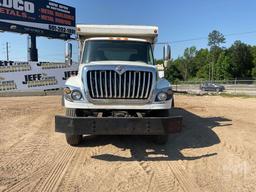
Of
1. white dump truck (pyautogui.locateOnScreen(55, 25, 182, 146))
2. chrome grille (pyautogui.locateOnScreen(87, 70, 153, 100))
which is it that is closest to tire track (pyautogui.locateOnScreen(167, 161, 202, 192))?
white dump truck (pyautogui.locateOnScreen(55, 25, 182, 146))

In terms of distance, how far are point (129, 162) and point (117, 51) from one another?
3.10 meters

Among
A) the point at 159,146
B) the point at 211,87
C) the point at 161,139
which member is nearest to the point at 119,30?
the point at 161,139

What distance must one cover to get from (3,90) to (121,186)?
3105 centimetres

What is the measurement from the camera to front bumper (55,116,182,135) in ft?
24.5

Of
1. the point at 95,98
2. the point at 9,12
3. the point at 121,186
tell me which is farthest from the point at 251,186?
the point at 9,12

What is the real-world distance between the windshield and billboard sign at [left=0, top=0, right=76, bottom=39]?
28.8 meters

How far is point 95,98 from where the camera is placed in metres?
7.90

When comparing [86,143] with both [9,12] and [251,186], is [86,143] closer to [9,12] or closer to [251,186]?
[251,186]

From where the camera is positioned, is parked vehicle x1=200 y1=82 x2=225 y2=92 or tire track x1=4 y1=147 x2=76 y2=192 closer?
tire track x1=4 y1=147 x2=76 y2=192

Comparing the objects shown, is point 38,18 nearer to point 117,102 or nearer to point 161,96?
point 117,102

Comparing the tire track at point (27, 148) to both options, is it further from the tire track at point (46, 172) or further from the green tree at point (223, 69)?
the green tree at point (223, 69)

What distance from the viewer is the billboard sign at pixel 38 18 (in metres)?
36.4

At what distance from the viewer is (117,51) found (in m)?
9.41

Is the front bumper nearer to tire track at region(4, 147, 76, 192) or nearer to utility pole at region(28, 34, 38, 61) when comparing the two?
tire track at region(4, 147, 76, 192)
